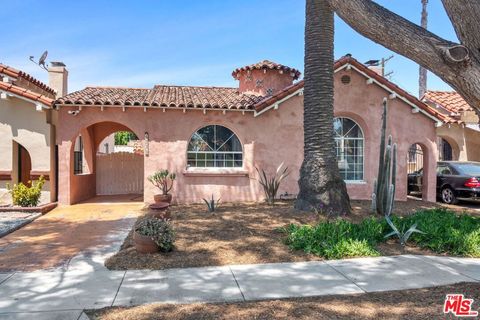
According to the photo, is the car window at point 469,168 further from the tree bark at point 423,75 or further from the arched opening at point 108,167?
the tree bark at point 423,75

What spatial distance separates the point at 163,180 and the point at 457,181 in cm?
1150

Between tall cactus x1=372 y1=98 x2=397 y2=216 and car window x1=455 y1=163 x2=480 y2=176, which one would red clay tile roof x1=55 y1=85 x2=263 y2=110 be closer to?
tall cactus x1=372 y1=98 x2=397 y2=216

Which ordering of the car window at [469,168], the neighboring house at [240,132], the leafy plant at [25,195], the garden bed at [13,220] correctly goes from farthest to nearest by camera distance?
the car window at [469,168] → the neighboring house at [240,132] → the leafy plant at [25,195] → the garden bed at [13,220]

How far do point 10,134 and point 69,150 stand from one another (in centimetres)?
196

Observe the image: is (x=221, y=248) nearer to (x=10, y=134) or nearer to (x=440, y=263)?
(x=440, y=263)

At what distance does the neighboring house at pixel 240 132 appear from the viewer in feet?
44.6

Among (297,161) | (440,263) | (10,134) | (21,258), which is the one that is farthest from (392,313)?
(10,134)

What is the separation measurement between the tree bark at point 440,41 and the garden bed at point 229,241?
13.6 ft

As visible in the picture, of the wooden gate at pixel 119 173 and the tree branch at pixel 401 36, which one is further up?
the tree branch at pixel 401 36

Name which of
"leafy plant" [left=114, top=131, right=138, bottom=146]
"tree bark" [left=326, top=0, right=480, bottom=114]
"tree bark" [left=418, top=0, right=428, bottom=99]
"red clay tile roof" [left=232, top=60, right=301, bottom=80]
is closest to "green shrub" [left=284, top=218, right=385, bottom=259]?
"tree bark" [left=326, top=0, right=480, bottom=114]

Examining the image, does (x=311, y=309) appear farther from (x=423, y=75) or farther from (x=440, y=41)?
(x=423, y=75)

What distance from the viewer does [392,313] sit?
451 cm

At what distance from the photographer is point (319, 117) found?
408 inches

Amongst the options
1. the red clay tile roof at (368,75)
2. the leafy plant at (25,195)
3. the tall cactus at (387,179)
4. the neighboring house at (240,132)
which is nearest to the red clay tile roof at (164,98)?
the neighboring house at (240,132)
